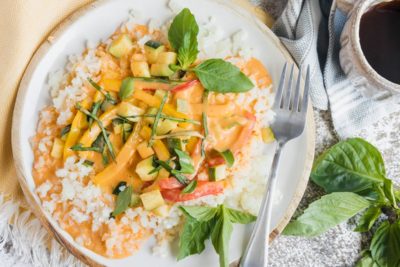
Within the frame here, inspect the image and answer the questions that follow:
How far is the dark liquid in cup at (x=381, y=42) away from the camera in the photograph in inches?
78.7

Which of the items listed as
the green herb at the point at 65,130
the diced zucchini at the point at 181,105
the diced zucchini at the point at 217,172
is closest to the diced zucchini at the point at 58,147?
the green herb at the point at 65,130

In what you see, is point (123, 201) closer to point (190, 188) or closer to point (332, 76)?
point (190, 188)

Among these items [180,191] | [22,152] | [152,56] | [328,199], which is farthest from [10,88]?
[328,199]

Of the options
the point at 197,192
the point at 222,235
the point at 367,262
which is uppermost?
the point at 197,192

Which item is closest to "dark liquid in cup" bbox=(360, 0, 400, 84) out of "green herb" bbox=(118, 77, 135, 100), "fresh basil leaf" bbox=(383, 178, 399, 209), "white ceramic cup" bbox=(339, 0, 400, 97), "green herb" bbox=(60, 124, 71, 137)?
"white ceramic cup" bbox=(339, 0, 400, 97)

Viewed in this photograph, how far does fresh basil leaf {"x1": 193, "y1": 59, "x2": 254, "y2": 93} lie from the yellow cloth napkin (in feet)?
1.98

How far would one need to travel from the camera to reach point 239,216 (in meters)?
1.94

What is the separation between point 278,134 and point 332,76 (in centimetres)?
39

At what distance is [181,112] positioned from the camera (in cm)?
189

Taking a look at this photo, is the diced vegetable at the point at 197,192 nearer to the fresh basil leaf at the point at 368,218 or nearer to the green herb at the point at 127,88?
the green herb at the point at 127,88

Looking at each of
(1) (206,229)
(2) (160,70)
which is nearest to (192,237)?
(1) (206,229)

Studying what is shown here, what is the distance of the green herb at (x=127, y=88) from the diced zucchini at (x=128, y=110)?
3cm

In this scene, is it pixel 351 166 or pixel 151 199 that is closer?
pixel 151 199

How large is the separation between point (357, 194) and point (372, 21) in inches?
27.4
